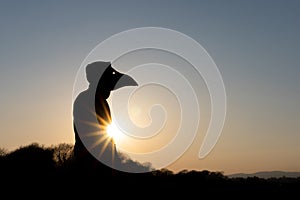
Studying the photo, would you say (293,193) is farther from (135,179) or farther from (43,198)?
(43,198)

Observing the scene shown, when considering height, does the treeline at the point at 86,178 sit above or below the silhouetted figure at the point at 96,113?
below

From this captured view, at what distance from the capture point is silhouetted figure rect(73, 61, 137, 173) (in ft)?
34.9

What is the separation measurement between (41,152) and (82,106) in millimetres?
1635

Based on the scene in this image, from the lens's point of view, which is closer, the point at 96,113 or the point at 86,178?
the point at 86,178

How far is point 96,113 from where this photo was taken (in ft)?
35.4

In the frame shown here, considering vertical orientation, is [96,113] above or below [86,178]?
above

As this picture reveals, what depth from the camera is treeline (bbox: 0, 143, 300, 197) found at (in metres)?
10.3

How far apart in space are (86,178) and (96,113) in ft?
4.76

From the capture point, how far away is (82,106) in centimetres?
1084

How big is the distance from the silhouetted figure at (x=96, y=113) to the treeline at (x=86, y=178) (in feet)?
0.99

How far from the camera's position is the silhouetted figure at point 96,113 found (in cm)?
1064

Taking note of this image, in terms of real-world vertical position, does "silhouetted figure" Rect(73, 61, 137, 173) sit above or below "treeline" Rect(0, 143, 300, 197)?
above

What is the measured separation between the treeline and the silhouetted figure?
11.8 inches

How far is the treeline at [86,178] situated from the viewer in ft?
33.9
